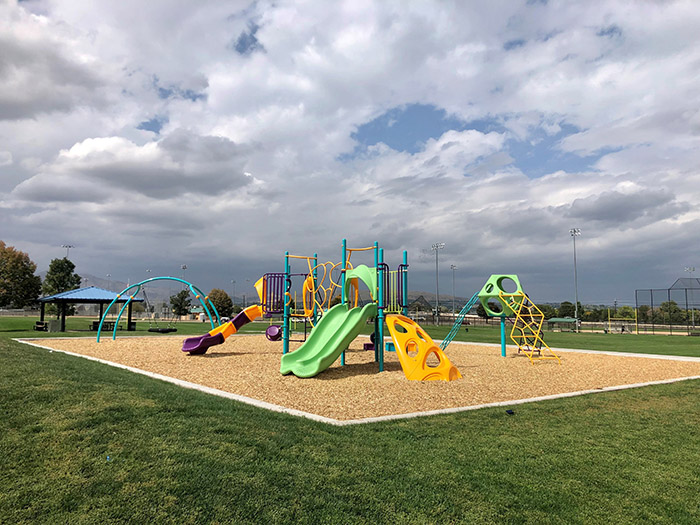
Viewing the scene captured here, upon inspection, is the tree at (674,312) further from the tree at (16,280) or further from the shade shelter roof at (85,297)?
the tree at (16,280)

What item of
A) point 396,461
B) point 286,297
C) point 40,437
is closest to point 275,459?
point 396,461

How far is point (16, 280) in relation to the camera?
29672mm

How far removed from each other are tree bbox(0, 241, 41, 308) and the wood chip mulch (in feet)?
51.8

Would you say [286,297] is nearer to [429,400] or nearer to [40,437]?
[429,400]

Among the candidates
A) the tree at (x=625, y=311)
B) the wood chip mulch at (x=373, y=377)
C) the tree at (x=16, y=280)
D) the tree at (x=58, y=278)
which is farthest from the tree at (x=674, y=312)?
the tree at (x=58, y=278)

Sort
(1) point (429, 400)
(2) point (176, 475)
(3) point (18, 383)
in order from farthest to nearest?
1. (1) point (429, 400)
2. (3) point (18, 383)
3. (2) point (176, 475)

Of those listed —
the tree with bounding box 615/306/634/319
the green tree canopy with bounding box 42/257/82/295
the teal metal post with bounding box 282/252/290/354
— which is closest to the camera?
the teal metal post with bounding box 282/252/290/354

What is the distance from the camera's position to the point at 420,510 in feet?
13.6

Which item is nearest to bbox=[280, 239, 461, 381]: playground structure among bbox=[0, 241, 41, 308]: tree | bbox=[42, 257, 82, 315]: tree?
bbox=[0, 241, 41, 308]: tree

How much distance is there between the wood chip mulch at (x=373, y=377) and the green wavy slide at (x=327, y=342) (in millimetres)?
339

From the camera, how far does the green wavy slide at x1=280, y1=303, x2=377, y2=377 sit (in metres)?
11.1

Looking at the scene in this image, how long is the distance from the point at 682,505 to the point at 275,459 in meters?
4.10

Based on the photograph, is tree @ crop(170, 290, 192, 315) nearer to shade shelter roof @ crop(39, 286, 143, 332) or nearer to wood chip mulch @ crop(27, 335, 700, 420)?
shade shelter roof @ crop(39, 286, 143, 332)

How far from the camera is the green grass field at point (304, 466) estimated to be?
3949 millimetres
